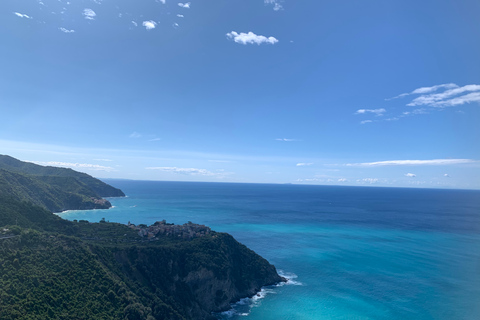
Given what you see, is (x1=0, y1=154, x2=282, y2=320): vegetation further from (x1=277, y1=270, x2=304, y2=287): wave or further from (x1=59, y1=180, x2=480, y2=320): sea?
(x1=59, y1=180, x2=480, y2=320): sea

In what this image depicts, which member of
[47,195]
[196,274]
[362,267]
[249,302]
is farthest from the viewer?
[47,195]

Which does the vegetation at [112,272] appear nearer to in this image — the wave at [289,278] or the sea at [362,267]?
the wave at [289,278]

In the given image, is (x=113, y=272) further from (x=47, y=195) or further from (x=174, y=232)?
(x=47, y=195)

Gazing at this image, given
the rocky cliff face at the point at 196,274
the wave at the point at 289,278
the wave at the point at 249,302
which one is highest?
the rocky cliff face at the point at 196,274

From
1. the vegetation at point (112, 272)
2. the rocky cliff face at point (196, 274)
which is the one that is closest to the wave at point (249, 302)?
the rocky cliff face at point (196, 274)

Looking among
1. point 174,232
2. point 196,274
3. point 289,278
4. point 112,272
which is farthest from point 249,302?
point 112,272

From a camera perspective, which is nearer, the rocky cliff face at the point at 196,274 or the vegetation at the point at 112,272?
the vegetation at the point at 112,272

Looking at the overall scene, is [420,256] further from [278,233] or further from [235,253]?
[235,253]

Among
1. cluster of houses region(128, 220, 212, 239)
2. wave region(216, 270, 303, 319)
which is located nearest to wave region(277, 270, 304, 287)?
wave region(216, 270, 303, 319)

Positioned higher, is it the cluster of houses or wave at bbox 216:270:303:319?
the cluster of houses

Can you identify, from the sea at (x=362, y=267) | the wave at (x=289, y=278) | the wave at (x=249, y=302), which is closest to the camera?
the wave at (x=249, y=302)

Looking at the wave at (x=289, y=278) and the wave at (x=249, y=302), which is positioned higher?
the wave at (x=289, y=278)

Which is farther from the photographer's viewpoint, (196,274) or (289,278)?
(289,278)
